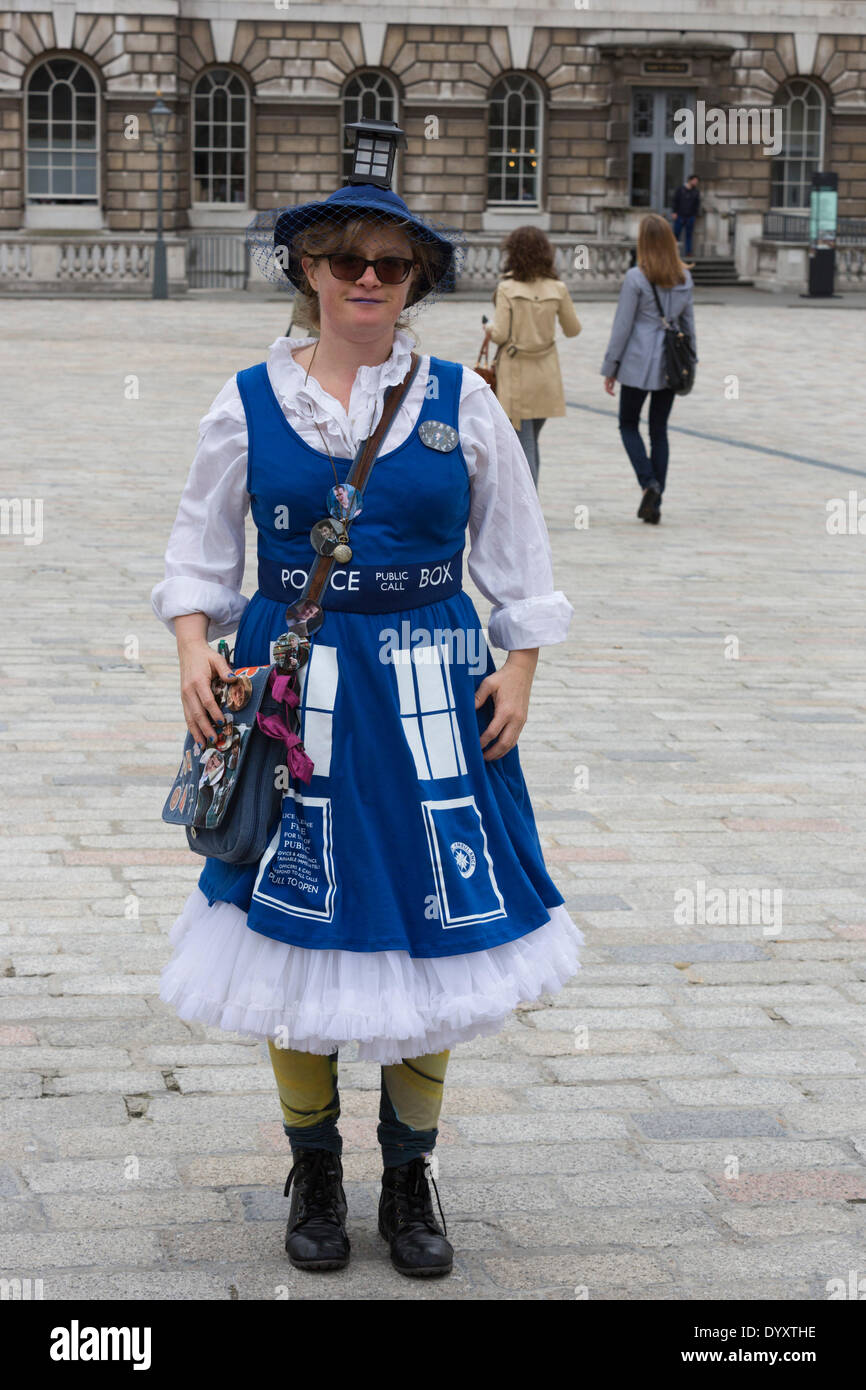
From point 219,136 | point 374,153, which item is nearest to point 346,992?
point 374,153

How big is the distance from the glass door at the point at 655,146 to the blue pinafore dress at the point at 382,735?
3933cm

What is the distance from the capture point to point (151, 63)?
38312mm

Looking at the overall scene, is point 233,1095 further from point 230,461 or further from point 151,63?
point 151,63

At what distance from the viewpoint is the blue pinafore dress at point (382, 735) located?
3.23m

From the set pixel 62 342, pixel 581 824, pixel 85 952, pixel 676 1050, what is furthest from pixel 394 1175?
pixel 62 342

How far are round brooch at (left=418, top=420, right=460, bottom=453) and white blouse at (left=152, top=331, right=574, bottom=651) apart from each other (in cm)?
3

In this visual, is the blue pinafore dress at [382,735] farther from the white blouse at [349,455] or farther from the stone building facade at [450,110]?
the stone building facade at [450,110]

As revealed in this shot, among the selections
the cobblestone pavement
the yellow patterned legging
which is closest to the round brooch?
the yellow patterned legging

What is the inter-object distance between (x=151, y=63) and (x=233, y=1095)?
1452 inches

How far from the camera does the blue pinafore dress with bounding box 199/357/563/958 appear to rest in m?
3.23

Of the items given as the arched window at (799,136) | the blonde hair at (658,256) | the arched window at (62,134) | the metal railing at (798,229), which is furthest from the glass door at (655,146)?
the blonde hair at (658,256)

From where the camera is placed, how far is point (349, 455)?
3316 millimetres

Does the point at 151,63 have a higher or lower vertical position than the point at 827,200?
higher

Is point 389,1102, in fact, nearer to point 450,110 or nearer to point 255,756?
point 255,756
